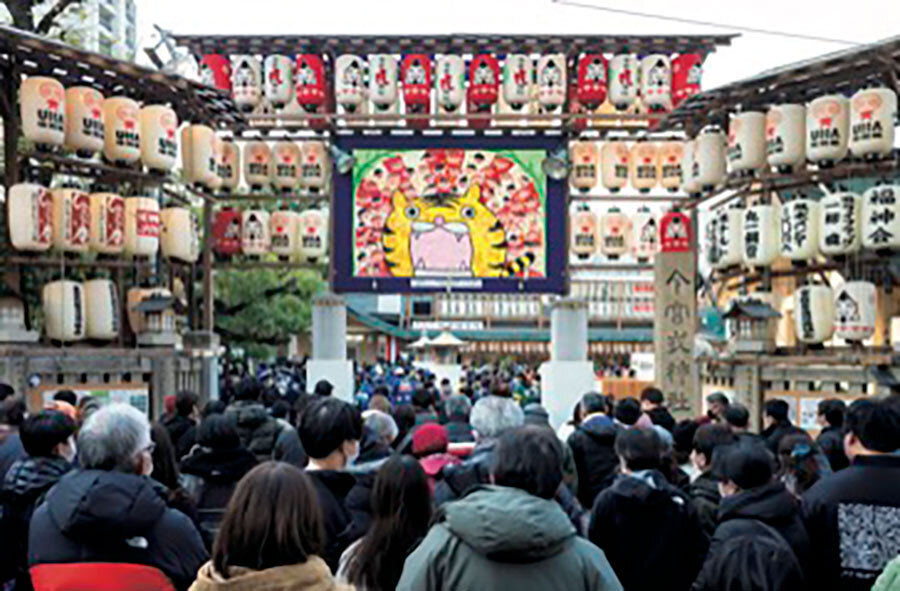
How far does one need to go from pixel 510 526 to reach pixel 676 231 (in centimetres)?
1709

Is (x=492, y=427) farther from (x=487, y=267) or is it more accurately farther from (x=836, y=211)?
(x=487, y=267)

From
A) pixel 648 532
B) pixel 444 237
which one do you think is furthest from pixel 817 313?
pixel 648 532

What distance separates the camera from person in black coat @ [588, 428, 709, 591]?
4.38 meters

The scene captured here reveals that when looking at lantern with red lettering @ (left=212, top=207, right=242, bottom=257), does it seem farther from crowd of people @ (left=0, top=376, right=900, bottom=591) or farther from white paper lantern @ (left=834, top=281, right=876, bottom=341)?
crowd of people @ (left=0, top=376, right=900, bottom=591)

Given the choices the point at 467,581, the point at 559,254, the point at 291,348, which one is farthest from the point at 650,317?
the point at 467,581

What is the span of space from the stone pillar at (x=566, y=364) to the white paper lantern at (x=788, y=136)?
6.86 metres

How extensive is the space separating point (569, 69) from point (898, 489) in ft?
58.8

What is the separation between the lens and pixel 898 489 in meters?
4.22

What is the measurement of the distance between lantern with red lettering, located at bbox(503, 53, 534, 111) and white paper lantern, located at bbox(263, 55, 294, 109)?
4.70 meters

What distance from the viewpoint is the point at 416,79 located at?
20844mm

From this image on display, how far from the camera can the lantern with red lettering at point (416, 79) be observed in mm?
20844

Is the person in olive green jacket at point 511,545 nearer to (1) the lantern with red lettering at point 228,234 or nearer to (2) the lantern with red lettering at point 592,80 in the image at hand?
(1) the lantern with red lettering at point 228,234

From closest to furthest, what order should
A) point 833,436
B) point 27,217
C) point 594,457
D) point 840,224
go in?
point 594,457 < point 833,436 < point 27,217 < point 840,224

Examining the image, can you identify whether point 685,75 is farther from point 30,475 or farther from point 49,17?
point 30,475
